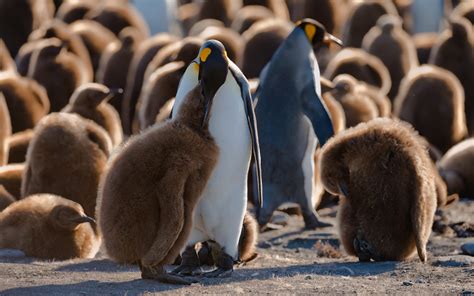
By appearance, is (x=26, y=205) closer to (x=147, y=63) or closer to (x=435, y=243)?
(x=435, y=243)

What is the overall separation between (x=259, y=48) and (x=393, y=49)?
9.70ft

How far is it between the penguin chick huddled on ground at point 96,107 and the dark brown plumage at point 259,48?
4.08 metres

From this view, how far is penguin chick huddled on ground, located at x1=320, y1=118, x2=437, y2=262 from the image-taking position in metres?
6.39

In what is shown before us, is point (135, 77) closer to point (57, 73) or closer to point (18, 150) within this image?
point (57, 73)

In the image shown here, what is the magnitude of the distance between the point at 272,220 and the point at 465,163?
7.44 ft

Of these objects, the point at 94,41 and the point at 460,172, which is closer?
the point at 460,172

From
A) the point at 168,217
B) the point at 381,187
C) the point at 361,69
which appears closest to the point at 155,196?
the point at 168,217

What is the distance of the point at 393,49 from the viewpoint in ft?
52.5

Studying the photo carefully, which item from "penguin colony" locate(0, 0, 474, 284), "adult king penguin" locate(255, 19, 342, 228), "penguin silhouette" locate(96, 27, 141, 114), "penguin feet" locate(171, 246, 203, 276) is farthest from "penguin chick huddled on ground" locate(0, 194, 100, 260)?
"penguin silhouette" locate(96, 27, 141, 114)

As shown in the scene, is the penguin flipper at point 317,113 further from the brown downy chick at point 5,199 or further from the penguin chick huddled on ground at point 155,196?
the penguin chick huddled on ground at point 155,196

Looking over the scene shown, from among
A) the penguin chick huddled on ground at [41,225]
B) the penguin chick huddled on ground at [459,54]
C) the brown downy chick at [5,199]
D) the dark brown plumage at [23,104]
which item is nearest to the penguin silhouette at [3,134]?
the dark brown plumage at [23,104]

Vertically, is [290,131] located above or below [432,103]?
above

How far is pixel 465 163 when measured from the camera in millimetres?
10461

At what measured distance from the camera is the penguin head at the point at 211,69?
581 cm
